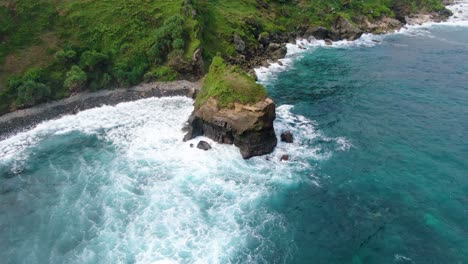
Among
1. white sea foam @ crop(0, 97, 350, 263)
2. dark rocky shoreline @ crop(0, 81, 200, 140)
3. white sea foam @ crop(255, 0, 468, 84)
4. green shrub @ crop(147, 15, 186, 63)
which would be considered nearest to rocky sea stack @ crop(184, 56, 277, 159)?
white sea foam @ crop(0, 97, 350, 263)

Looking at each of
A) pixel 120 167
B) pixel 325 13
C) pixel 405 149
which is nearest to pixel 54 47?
pixel 120 167

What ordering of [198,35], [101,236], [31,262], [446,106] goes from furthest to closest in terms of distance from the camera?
1. [198,35]
2. [446,106]
3. [101,236]
4. [31,262]

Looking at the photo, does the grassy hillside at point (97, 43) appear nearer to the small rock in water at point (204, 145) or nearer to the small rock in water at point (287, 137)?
the small rock in water at point (204, 145)

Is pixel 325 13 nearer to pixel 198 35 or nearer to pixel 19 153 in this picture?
pixel 198 35

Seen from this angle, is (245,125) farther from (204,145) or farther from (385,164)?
(385,164)

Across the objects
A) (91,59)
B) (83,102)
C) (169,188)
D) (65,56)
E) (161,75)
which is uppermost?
(65,56)

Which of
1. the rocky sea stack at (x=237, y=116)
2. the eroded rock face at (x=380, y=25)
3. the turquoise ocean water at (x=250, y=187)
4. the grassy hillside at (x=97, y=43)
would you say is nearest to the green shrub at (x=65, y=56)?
the grassy hillside at (x=97, y=43)

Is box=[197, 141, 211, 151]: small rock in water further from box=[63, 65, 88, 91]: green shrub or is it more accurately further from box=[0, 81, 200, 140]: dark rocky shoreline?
box=[63, 65, 88, 91]: green shrub

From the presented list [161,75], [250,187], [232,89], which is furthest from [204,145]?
[161,75]
